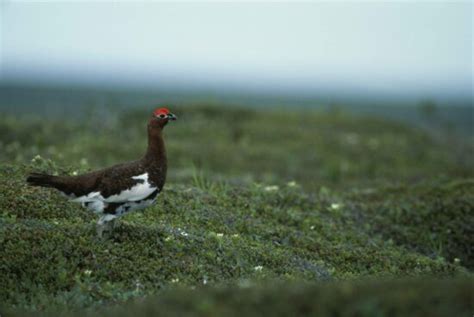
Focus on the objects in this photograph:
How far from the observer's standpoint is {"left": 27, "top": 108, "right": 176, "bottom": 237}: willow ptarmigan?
8594 millimetres

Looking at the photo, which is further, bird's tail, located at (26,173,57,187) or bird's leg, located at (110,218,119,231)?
bird's leg, located at (110,218,119,231)

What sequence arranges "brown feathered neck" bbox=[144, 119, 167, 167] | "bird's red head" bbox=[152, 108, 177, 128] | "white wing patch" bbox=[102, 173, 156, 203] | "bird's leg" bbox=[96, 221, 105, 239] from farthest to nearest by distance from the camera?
"bird's red head" bbox=[152, 108, 177, 128] < "brown feathered neck" bbox=[144, 119, 167, 167] < "bird's leg" bbox=[96, 221, 105, 239] < "white wing patch" bbox=[102, 173, 156, 203]

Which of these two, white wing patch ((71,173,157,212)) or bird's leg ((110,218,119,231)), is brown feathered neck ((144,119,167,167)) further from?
bird's leg ((110,218,119,231))

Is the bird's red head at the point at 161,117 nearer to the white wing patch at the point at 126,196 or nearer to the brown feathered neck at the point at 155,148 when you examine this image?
the brown feathered neck at the point at 155,148

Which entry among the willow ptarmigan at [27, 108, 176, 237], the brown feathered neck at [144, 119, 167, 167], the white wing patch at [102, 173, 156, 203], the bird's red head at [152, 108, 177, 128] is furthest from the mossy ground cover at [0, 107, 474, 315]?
the bird's red head at [152, 108, 177, 128]

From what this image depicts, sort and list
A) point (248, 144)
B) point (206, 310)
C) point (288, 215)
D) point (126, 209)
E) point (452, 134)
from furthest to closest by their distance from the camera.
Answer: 1. point (452, 134)
2. point (248, 144)
3. point (288, 215)
4. point (126, 209)
5. point (206, 310)

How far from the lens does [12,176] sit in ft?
34.9

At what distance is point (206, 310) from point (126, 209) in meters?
3.11

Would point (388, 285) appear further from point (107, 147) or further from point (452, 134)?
point (452, 134)

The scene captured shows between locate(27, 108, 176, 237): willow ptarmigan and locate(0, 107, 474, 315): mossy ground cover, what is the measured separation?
464 mm

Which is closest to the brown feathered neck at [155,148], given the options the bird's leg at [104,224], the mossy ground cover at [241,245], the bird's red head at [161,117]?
the bird's red head at [161,117]

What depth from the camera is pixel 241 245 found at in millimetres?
9469

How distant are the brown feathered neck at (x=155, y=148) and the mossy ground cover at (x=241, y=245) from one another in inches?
38.0

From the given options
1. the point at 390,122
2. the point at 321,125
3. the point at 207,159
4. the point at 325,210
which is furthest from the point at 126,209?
the point at 390,122
